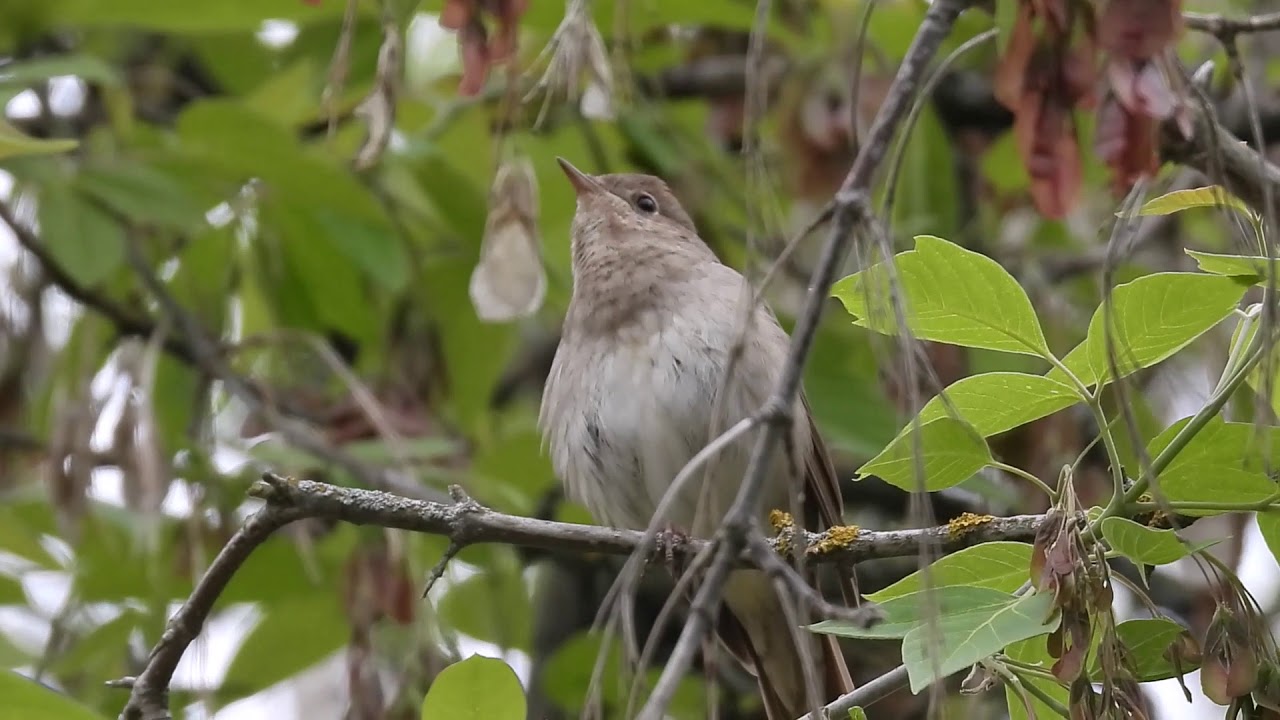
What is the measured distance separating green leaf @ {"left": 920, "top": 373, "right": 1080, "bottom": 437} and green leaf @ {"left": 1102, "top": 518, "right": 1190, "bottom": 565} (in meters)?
0.28

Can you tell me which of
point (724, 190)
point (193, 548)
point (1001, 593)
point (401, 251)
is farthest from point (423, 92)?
point (1001, 593)

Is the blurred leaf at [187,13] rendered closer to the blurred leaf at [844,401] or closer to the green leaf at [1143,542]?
the blurred leaf at [844,401]

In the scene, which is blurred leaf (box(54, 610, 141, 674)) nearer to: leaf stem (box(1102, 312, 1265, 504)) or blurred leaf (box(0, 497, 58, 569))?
blurred leaf (box(0, 497, 58, 569))

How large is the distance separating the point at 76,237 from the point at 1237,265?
3.00 metres

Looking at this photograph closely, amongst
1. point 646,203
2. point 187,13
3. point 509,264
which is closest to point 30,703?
point 509,264

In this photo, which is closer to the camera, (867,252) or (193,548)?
(867,252)

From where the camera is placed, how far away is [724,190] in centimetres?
508

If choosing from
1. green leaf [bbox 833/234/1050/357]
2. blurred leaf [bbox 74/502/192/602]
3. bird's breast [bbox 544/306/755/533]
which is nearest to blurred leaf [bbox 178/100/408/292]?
bird's breast [bbox 544/306/755/533]

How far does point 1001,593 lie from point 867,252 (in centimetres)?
58

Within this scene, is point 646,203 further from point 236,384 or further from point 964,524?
point 964,524

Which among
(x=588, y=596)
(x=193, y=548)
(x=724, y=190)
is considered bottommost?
(x=588, y=596)

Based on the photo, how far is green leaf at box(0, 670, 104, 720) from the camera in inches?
86.5

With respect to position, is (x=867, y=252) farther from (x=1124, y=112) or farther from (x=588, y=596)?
(x=588, y=596)

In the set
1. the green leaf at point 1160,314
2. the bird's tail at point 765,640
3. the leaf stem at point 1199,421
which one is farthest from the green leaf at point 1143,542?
the bird's tail at point 765,640
